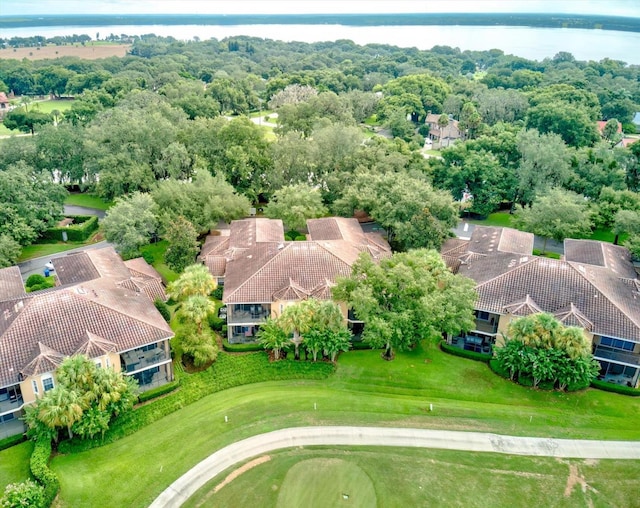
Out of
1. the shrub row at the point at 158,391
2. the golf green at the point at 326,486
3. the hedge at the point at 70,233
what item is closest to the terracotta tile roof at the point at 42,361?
the shrub row at the point at 158,391

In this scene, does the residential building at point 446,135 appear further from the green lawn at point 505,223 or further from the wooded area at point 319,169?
the green lawn at point 505,223

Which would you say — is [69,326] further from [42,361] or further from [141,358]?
[141,358]

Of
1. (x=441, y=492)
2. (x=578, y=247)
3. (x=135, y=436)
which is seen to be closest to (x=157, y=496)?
(x=135, y=436)

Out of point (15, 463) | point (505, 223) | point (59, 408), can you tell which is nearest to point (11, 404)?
point (15, 463)

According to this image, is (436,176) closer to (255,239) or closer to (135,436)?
(255,239)

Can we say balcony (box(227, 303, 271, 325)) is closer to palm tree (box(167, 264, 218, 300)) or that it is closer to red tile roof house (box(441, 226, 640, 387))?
palm tree (box(167, 264, 218, 300))

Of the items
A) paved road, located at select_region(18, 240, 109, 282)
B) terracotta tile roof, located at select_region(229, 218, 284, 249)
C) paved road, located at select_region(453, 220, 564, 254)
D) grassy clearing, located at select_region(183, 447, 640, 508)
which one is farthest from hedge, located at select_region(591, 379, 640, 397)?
paved road, located at select_region(18, 240, 109, 282)
